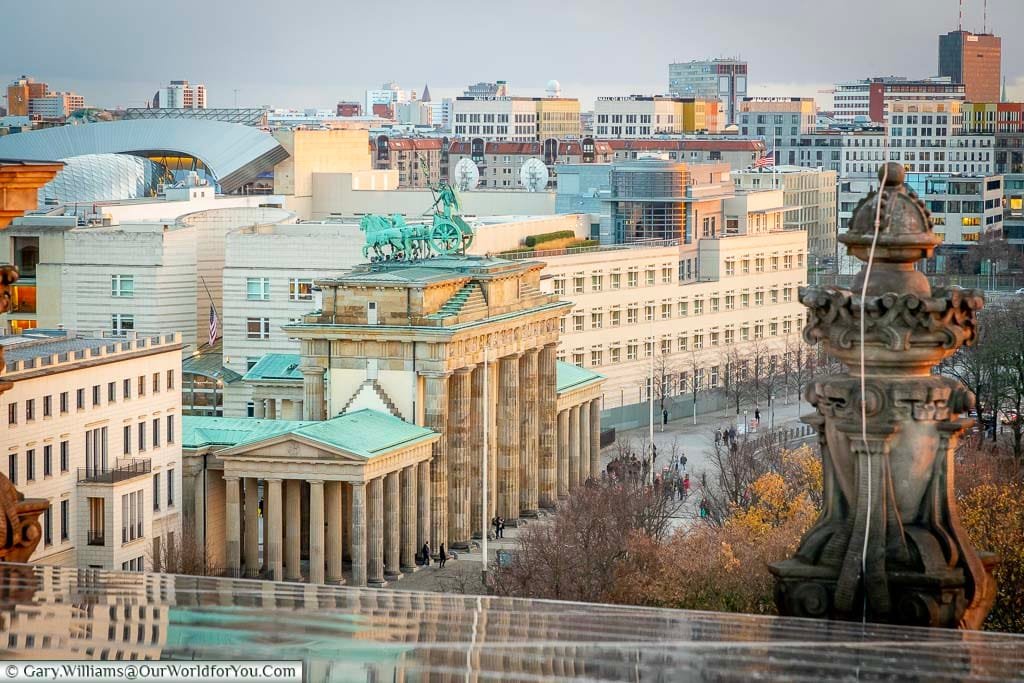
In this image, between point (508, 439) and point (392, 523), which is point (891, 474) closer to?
point (392, 523)

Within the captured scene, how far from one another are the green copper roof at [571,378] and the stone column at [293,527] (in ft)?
87.2

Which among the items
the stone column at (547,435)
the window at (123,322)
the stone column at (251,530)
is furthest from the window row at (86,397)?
the window at (123,322)

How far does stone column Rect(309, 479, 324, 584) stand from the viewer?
A: 278 feet

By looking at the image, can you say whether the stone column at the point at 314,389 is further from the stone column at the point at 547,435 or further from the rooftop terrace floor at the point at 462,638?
the rooftop terrace floor at the point at 462,638

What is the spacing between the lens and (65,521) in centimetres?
8212

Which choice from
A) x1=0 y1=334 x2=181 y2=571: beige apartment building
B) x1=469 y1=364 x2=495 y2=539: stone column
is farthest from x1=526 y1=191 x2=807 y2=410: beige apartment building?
x1=0 y1=334 x2=181 y2=571: beige apartment building

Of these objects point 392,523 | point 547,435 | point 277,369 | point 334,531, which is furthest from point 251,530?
point 547,435

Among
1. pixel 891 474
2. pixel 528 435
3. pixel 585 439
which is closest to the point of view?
pixel 891 474

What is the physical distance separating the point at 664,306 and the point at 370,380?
60.2 metres

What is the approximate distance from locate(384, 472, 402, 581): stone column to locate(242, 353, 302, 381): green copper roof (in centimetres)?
1666

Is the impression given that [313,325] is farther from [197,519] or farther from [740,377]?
[740,377]

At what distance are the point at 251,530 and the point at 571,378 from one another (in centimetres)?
3111

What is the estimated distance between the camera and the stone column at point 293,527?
281ft

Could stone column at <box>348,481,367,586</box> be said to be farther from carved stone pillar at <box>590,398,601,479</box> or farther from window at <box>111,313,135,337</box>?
window at <box>111,313,135,337</box>
